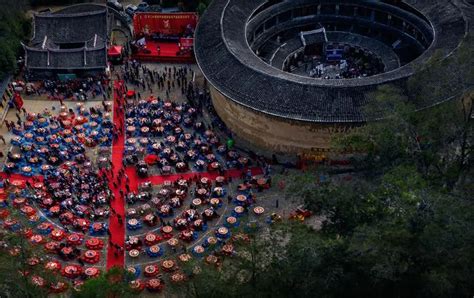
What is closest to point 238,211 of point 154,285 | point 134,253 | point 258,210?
point 258,210

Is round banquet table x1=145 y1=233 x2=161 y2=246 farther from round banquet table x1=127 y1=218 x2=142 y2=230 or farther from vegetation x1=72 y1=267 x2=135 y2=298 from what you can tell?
vegetation x1=72 y1=267 x2=135 y2=298

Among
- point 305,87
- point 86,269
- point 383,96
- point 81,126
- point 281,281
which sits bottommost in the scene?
point 86,269

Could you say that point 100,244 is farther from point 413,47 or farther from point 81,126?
point 413,47

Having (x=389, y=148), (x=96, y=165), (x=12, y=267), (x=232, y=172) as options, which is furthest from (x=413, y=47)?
(x=12, y=267)

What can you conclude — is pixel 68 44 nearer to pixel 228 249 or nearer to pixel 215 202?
pixel 215 202

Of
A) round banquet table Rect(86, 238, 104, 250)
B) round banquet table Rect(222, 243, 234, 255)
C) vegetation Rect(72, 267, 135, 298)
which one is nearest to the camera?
vegetation Rect(72, 267, 135, 298)

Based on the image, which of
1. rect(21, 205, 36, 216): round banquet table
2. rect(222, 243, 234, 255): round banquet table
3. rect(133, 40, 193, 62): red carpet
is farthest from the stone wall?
rect(21, 205, 36, 216): round banquet table

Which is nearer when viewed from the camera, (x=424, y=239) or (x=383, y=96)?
(x=424, y=239)
